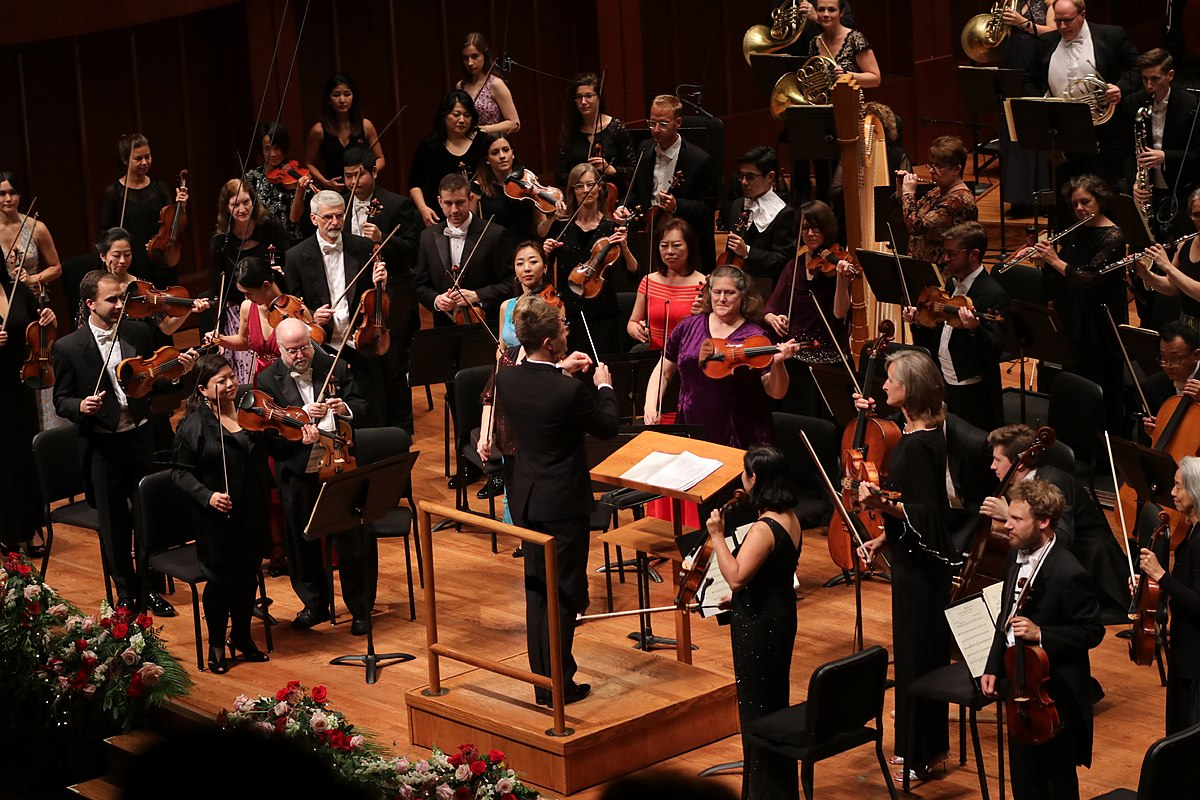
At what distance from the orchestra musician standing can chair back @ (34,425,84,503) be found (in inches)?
177

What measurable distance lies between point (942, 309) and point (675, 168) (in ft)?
8.11

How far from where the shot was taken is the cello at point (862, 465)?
564cm

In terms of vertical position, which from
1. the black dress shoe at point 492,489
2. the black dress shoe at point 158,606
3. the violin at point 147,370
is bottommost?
the black dress shoe at point 158,606

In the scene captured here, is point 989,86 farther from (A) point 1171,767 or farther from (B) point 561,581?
(A) point 1171,767

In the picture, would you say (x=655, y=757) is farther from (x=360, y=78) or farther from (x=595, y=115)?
(x=360, y=78)

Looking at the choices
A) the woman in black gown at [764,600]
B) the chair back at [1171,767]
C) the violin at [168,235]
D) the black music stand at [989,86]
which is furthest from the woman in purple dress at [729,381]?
the black music stand at [989,86]

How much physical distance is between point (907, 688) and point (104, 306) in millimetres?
3606

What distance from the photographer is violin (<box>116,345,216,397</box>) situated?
6.84m

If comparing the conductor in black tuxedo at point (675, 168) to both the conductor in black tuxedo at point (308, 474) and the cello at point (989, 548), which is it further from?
the cello at point (989, 548)

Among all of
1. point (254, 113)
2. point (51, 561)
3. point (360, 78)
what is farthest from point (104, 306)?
point (360, 78)

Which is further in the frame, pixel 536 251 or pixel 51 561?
pixel 51 561

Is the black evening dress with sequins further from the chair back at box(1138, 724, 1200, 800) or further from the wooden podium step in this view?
the chair back at box(1138, 724, 1200, 800)

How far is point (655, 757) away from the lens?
5809mm

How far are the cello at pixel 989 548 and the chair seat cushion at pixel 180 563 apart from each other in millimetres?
2863
